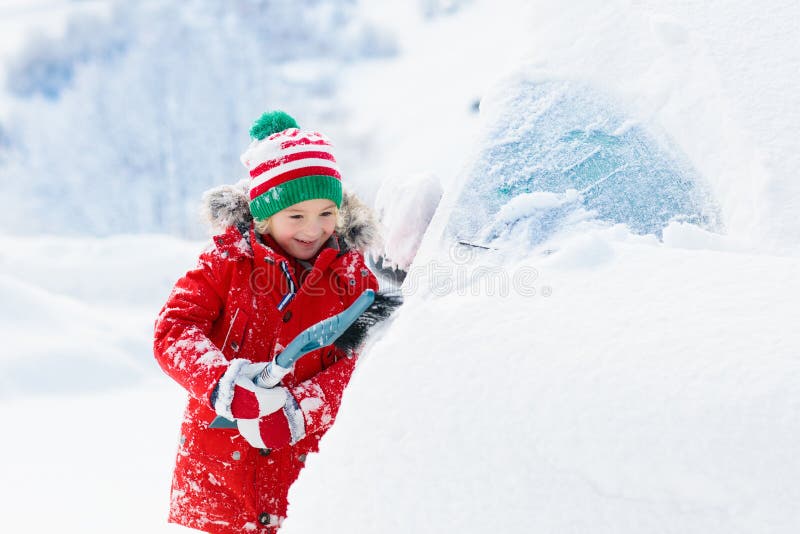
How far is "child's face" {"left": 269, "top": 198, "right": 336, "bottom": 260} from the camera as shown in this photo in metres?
1.55

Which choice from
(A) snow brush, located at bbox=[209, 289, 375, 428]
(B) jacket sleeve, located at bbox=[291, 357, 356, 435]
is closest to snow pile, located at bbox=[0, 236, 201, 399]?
(B) jacket sleeve, located at bbox=[291, 357, 356, 435]

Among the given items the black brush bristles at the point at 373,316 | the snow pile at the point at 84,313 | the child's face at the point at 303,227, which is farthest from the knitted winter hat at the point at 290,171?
the snow pile at the point at 84,313

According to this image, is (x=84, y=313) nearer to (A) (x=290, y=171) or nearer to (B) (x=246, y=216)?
(B) (x=246, y=216)

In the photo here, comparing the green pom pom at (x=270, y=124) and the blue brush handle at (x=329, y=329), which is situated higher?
the green pom pom at (x=270, y=124)

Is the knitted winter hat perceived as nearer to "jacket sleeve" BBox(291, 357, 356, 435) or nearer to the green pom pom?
the green pom pom

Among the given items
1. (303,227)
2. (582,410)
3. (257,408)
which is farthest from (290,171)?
(582,410)

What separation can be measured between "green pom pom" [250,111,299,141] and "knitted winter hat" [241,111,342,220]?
0.16ft

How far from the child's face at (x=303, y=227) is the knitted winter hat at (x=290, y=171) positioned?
0.06 feet

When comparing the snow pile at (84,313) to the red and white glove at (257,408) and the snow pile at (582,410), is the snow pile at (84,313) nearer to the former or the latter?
the red and white glove at (257,408)

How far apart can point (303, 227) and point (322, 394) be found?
0.39 meters

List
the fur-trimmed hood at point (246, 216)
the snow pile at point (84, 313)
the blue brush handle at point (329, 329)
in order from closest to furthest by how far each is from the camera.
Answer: the blue brush handle at point (329, 329) < the fur-trimmed hood at point (246, 216) < the snow pile at point (84, 313)

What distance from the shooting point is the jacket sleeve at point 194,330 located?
1.36m

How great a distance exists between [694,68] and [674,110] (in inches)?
4.3

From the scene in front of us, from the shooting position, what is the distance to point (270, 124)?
1698 millimetres
